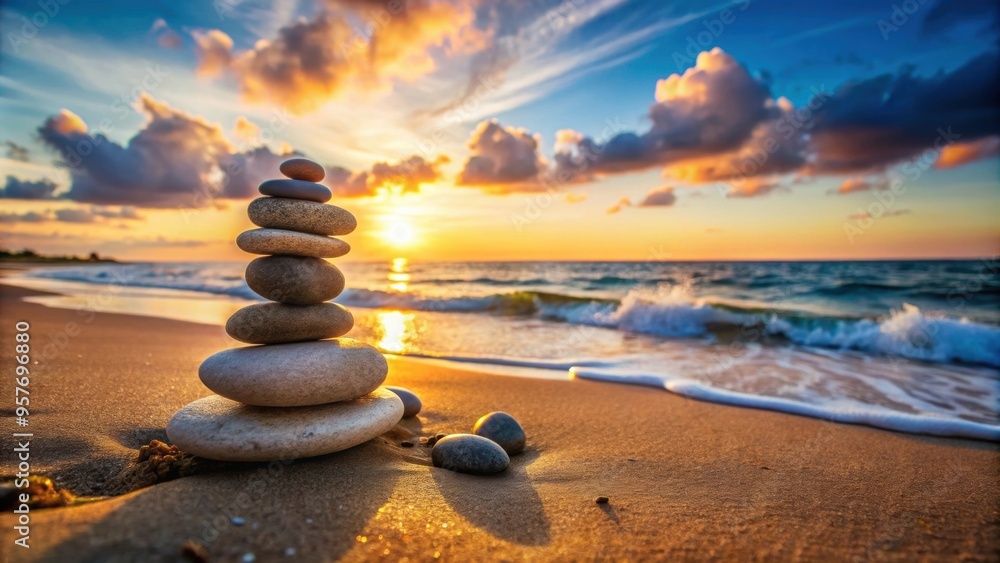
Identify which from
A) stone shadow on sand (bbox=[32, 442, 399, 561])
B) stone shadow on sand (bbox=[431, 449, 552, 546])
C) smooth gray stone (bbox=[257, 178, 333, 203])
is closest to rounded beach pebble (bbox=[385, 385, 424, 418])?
stone shadow on sand (bbox=[431, 449, 552, 546])

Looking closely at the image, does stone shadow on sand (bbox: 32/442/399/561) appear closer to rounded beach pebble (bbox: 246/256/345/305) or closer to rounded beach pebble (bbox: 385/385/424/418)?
rounded beach pebble (bbox: 246/256/345/305)

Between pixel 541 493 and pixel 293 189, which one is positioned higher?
pixel 293 189

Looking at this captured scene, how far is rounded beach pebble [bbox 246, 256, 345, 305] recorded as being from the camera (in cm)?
418

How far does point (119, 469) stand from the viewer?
137 inches

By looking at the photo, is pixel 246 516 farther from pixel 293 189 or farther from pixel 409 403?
pixel 409 403

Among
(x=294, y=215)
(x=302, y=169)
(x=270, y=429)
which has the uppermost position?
(x=302, y=169)

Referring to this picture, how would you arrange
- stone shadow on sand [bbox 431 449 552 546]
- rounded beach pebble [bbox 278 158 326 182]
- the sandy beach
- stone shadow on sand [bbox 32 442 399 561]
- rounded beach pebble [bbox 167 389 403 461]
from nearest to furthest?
stone shadow on sand [bbox 32 442 399 561], the sandy beach, stone shadow on sand [bbox 431 449 552 546], rounded beach pebble [bbox 167 389 403 461], rounded beach pebble [bbox 278 158 326 182]

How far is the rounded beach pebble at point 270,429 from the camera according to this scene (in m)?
3.47

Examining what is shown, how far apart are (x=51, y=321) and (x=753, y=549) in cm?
1438

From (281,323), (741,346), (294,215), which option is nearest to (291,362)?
(281,323)

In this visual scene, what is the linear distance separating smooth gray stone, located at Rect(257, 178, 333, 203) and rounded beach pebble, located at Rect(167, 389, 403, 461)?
1859mm

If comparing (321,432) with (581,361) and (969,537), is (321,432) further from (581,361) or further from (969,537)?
(581,361)

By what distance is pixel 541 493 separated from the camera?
11.6ft

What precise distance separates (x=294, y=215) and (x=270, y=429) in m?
1.81
